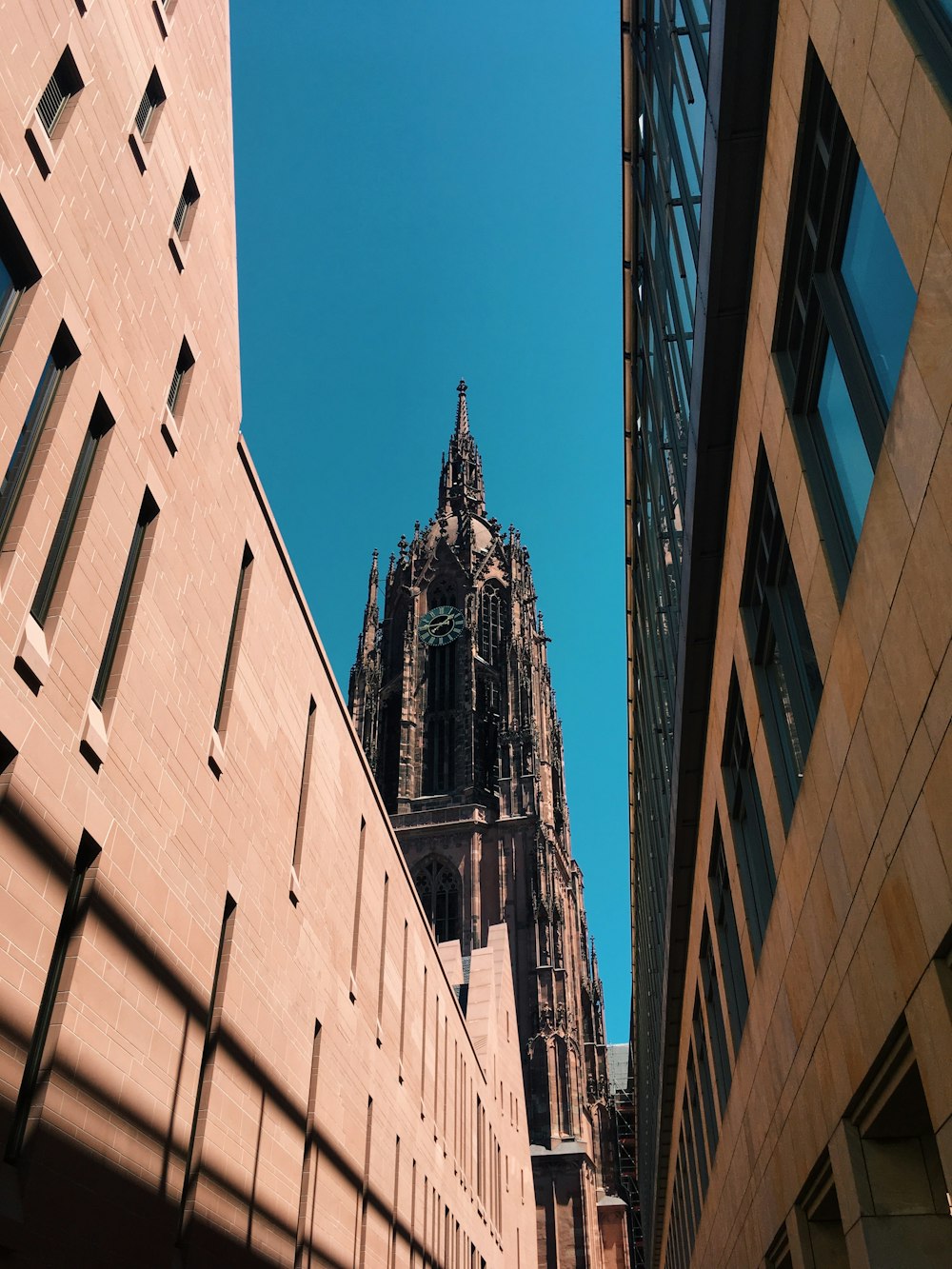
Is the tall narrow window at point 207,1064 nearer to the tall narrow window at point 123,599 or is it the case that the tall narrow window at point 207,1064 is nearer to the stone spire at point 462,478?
the tall narrow window at point 123,599

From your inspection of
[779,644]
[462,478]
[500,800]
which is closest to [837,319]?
[779,644]

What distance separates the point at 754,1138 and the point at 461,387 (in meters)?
136

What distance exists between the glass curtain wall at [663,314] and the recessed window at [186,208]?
267 inches

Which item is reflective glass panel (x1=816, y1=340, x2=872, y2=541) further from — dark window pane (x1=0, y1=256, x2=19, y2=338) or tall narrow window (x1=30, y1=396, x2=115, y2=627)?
dark window pane (x1=0, y1=256, x2=19, y2=338)

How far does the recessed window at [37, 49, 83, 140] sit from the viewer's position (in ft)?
38.1

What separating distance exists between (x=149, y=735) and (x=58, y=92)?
284 inches

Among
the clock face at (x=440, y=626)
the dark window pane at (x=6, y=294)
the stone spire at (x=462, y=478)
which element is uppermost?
the stone spire at (x=462, y=478)

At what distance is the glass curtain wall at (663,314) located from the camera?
42.4 feet

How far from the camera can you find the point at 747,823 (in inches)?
547

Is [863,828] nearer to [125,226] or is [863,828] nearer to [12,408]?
[12,408]

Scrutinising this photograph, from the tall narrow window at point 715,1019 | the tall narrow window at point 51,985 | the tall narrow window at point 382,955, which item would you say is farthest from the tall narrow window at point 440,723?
the tall narrow window at point 51,985

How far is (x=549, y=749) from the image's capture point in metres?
88.6

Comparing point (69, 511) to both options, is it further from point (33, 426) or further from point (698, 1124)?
point (698, 1124)

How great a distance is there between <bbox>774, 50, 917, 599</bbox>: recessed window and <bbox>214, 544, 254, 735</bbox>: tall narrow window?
29.8 feet
